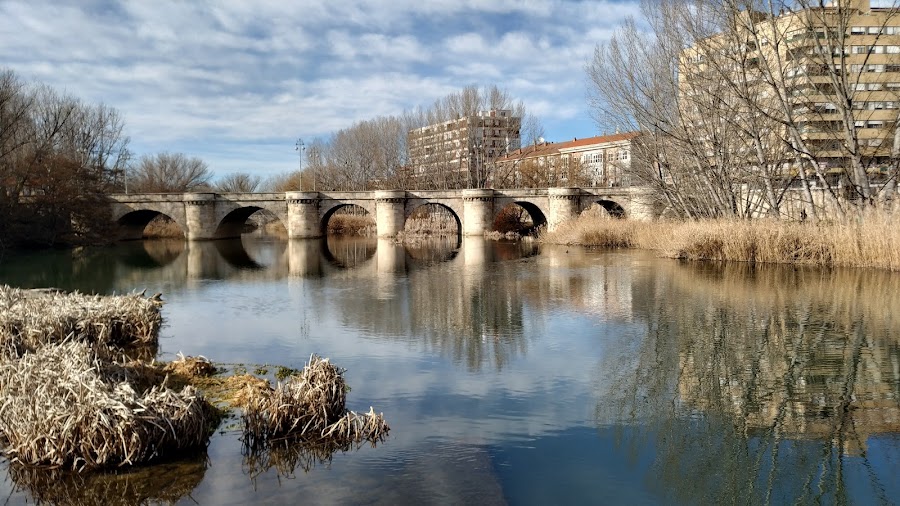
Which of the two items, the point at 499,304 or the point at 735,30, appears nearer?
the point at 499,304

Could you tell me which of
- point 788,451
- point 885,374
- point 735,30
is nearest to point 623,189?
point 735,30

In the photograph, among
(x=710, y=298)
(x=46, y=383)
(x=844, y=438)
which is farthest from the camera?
(x=710, y=298)

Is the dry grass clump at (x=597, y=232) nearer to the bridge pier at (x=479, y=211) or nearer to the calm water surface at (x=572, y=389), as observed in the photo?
the bridge pier at (x=479, y=211)

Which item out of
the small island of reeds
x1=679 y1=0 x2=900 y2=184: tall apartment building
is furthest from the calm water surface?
x1=679 y1=0 x2=900 y2=184: tall apartment building

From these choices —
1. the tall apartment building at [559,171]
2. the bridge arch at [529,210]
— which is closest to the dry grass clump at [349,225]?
the tall apartment building at [559,171]

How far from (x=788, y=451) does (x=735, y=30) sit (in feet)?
55.1

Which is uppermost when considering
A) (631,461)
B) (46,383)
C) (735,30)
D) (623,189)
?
(735,30)

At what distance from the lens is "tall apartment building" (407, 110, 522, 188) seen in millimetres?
52688

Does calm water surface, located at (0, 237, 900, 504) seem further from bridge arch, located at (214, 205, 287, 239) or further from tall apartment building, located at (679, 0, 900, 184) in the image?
bridge arch, located at (214, 205, 287, 239)

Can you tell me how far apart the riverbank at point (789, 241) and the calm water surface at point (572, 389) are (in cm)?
98

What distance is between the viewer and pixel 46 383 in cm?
582

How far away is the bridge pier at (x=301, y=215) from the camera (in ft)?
146

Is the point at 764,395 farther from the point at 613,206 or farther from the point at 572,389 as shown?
the point at 613,206

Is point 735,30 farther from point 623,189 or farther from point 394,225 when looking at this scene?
point 394,225
